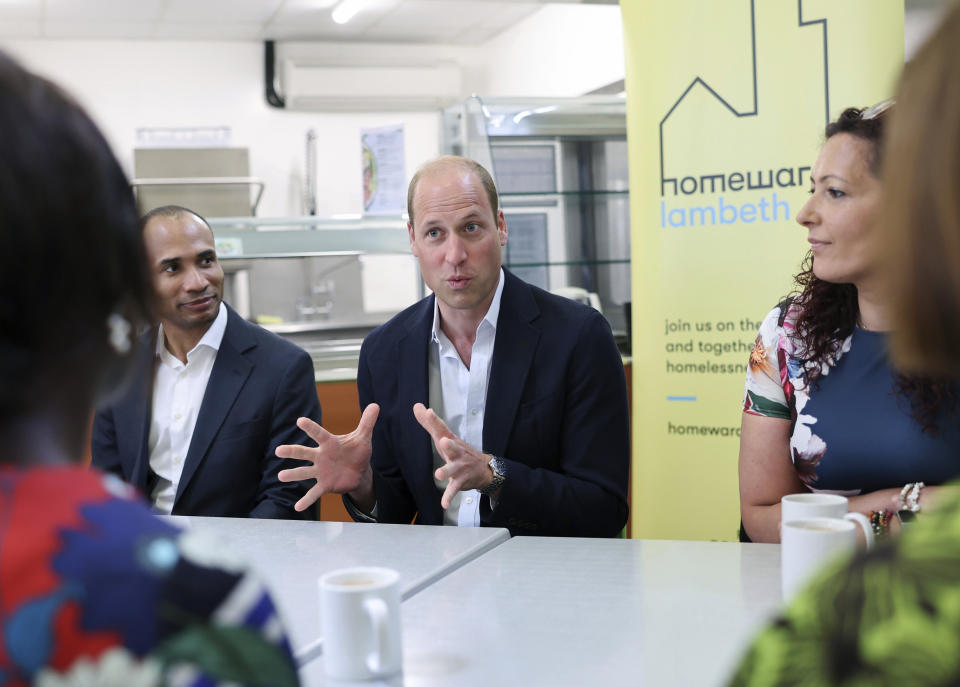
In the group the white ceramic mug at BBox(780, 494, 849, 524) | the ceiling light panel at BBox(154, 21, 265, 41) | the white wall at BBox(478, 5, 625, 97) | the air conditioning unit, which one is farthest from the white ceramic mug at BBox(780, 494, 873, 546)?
the air conditioning unit

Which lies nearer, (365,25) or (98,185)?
(98,185)

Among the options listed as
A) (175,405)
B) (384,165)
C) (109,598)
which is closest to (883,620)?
(109,598)

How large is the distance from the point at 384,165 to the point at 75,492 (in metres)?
3.71

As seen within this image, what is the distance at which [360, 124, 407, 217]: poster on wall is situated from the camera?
13.3 ft

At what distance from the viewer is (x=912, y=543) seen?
52 centimetres

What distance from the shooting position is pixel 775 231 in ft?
8.83

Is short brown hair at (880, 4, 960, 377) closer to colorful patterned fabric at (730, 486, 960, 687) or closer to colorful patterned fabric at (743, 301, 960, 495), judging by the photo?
colorful patterned fabric at (730, 486, 960, 687)

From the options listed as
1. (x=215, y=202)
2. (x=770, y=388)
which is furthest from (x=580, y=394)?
(x=215, y=202)

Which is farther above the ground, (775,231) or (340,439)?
(775,231)

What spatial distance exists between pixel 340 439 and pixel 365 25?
6163 millimetres

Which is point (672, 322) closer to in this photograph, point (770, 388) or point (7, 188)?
point (770, 388)

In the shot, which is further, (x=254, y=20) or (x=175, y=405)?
(x=254, y=20)

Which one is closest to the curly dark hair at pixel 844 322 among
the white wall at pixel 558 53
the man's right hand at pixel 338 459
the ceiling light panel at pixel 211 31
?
the man's right hand at pixel 338 459

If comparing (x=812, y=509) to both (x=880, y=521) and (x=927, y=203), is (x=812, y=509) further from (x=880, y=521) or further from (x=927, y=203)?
(x=927, y=203)
